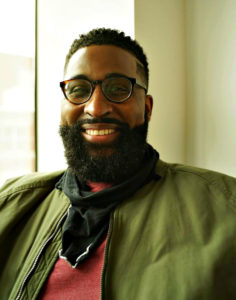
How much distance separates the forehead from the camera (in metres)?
0.80

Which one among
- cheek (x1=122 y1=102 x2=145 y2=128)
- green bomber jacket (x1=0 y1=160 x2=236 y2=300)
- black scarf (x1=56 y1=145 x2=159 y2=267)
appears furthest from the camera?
cheek (x1=122 y1=102 x2=145 y2=128)

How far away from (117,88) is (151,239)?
0.48m

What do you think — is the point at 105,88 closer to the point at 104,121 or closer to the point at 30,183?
the point at 104,121

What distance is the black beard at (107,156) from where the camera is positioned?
800 millimetres

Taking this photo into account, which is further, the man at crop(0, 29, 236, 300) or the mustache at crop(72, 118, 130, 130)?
the mustache at crop(72, 118, 130, 130)

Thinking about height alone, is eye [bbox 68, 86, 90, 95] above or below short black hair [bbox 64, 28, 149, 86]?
below

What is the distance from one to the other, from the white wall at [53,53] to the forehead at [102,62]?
54 centimetres

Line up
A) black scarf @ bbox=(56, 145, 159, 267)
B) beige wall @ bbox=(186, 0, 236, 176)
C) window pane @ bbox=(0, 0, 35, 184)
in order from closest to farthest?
black scarf @ bbox=(56, 145, 159, 267), beige wall @ bbox=(186, 0, 236, 176), window pane @ bbox=(0, 0, 35, 184)

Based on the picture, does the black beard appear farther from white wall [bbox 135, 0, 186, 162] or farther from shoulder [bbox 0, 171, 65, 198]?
white wall [bbox 135, 0, 186, 162]

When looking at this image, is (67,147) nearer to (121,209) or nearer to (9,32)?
(121,209)

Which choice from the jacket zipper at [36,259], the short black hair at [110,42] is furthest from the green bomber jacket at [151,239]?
the short black hair at [110,42]

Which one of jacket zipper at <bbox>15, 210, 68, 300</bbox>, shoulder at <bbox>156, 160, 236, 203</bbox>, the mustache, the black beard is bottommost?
jacket zipper at <bbox>15, 210, 68, 300</bbox>

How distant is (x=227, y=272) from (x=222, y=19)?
944 millimetres

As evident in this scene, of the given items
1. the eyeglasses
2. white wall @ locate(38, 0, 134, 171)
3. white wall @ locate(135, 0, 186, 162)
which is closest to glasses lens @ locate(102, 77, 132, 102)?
the eyeglasses
